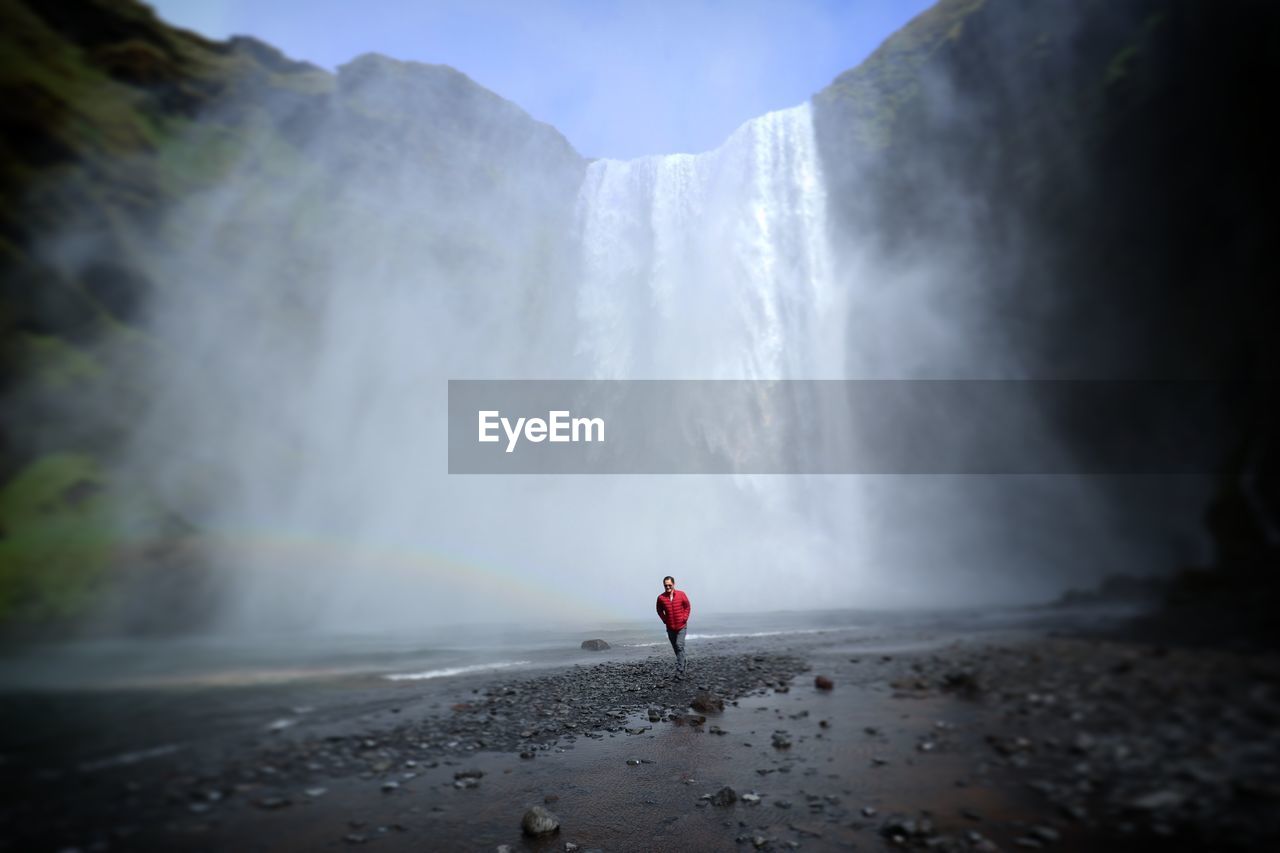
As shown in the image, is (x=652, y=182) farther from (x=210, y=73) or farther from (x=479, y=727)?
(x=479, y=727)

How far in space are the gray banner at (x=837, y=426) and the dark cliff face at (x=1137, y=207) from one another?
1.19 feet

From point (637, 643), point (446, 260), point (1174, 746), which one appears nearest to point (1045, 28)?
point (1174, 746)

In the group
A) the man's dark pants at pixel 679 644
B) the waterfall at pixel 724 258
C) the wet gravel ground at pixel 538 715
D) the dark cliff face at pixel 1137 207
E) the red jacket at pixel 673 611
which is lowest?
the wet gravel ground at pixel 538 715

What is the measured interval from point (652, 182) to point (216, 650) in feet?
99.6

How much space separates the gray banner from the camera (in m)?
5.30

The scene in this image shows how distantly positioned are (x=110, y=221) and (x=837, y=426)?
27.0 meters

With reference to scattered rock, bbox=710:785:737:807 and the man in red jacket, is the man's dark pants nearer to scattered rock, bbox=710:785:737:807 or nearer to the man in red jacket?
the man in red jacket

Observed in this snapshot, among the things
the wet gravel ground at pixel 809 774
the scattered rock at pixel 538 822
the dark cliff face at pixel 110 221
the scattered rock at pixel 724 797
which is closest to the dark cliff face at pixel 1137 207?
the wet gravel ground at pixel 809 774

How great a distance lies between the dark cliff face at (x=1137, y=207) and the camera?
444 centimetres

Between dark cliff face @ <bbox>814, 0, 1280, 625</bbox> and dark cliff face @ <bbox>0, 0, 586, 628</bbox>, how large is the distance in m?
20.1

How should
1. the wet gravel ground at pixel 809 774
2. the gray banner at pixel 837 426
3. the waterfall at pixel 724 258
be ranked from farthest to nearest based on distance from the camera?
the waterfall at pixel 724 258 < the gray banner at pixel 837 426 < the wet gravel ground at pixel 809 774

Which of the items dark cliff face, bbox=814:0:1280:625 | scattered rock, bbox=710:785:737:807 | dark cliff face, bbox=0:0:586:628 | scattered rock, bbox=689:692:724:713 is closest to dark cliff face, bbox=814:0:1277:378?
dark cliff face, bbox=814:0:1280:625

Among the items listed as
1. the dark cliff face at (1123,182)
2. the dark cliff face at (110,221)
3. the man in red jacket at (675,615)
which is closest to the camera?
the dark cliff face at (1123,182)

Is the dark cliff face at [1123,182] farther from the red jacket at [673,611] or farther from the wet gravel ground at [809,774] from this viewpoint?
the red jacket at [673,611]
